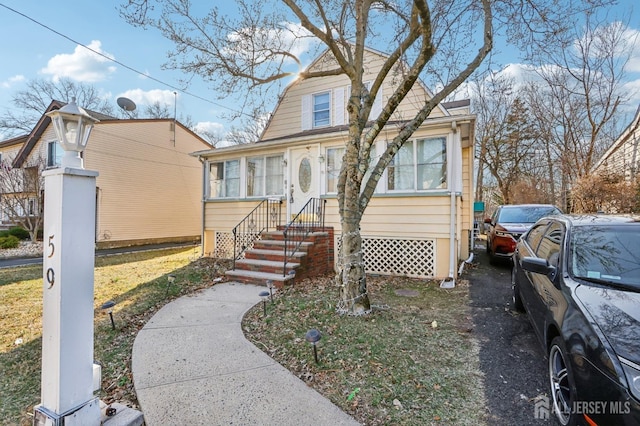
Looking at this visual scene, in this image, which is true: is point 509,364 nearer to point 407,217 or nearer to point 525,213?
point 407,217

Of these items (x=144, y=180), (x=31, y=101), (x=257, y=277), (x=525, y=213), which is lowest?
(x=257, y=277)

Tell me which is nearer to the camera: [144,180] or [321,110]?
[321,110]

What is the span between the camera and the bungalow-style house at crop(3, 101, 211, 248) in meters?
14.0

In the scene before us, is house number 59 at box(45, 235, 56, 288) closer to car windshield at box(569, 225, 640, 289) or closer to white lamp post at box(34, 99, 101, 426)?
white lamp post at box(34, 99, 101, 426)

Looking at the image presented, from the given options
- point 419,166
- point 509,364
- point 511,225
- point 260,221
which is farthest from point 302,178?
point 509,364

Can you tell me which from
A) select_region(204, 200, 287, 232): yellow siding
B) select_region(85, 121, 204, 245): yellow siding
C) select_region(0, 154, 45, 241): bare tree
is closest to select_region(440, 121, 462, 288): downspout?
select_region(204, 200, 287, 232): yellow siding

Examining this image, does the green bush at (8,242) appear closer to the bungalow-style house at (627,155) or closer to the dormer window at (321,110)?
the dormer window at (321,110)

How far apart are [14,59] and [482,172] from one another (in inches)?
932

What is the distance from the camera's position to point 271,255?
7.07 meters

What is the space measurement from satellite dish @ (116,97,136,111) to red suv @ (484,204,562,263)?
17.4m

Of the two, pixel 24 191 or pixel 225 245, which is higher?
pixel 24 191

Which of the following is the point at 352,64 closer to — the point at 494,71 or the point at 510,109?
the point at 494,71

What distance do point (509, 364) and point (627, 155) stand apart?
40.4 feet

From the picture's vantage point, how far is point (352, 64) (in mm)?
5270
